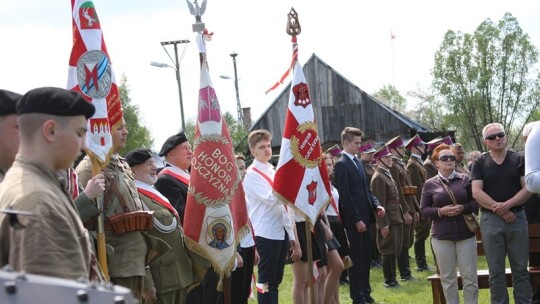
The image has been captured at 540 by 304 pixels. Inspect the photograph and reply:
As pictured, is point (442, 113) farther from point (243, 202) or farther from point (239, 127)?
point (243, 202)

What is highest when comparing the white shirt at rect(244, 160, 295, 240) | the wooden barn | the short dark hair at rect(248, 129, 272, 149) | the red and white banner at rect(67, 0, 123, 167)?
the wooden barn

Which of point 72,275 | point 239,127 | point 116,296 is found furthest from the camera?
point 239,127

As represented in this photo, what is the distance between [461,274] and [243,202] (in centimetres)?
291

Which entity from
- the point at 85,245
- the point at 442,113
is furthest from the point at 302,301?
the point at 442,113

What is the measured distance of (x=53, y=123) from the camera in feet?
11.3

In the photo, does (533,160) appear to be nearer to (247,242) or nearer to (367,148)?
(247,242)

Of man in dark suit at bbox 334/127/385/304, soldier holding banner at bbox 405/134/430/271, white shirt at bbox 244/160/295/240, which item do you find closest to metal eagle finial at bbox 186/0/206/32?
white shirt at bbox 244/160/295/240

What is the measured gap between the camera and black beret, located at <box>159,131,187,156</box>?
826 centimetres

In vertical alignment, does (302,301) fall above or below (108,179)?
below

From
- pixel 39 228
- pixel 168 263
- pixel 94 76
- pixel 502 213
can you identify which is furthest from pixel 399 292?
pixel 39 228

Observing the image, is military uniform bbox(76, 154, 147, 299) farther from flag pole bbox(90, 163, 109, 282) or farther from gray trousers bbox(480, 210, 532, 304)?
gray trousers bbox(480, 210, 532, 304)

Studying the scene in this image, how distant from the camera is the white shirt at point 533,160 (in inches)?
310

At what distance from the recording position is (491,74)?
6062 centimetres

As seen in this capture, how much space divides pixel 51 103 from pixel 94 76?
3.20 meters
